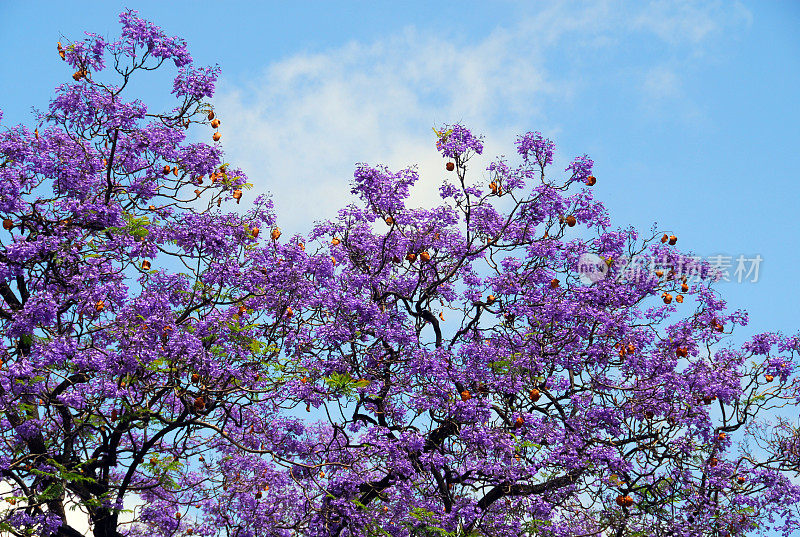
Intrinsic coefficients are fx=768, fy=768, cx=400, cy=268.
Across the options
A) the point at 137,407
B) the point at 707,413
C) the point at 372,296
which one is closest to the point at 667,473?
the point at 707,413

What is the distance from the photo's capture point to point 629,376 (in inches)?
568

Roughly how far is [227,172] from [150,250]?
239 centimetres

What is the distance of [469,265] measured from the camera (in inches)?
615

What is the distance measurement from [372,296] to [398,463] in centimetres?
334

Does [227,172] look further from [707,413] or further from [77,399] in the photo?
[707,413]

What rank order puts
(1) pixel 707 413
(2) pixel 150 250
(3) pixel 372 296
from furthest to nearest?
(3) pixel 372 296
(1) pixel 707 413
(2) pixel 150 250

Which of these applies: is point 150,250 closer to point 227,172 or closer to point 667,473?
point 227,172

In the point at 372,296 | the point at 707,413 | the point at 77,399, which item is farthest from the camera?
the point at 372,296

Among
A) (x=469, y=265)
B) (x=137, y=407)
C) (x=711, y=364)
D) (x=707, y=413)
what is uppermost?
(x=469, y=265)

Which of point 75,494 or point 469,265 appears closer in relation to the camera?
point 75,494

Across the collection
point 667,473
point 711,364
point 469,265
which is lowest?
point 667,473

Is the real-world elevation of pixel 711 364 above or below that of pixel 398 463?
above

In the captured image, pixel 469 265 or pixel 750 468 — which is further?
pixel 469 265

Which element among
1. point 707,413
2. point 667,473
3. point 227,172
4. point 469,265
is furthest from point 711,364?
point 227,172
